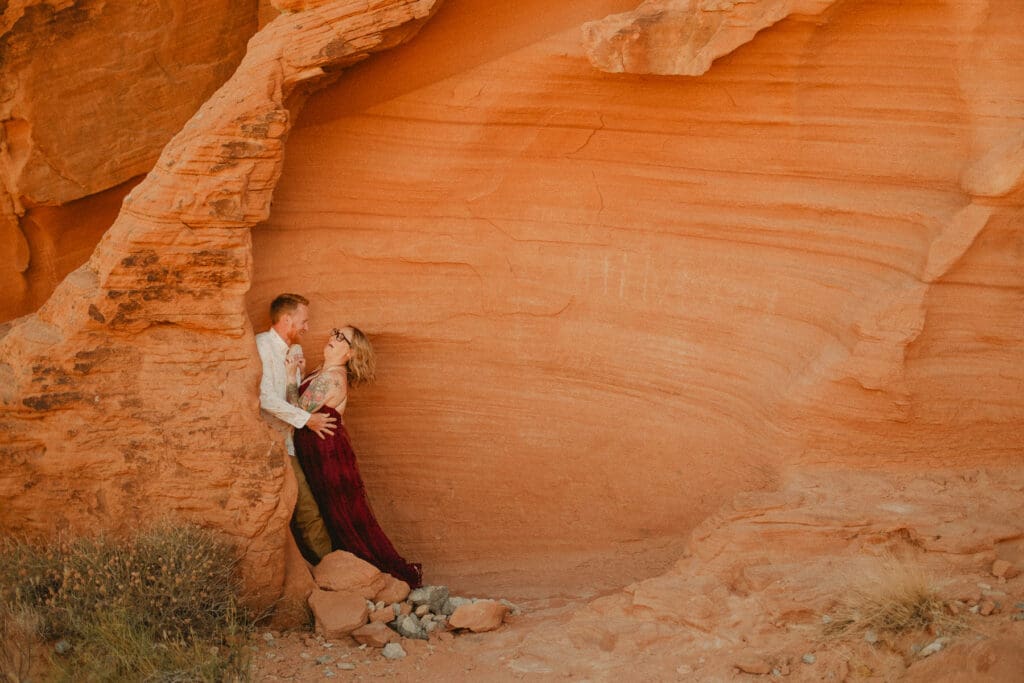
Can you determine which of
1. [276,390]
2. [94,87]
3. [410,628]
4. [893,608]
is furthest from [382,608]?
[94,87]

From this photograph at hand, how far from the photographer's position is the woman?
19.9ft

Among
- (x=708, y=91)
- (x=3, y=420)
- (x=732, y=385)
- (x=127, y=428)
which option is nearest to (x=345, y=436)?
(x=127, y=428)

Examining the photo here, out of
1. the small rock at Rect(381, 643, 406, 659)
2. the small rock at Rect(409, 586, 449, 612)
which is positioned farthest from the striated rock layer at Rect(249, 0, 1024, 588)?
the small rock at Rect(381, 643, 406, 659)

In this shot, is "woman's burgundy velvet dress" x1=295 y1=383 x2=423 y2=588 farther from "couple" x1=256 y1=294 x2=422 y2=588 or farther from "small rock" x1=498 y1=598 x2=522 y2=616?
"small rock" x1=498 y1=598 x2=522 y2=616

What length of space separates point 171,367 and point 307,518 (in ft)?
3.68

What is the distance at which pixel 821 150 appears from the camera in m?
5.63

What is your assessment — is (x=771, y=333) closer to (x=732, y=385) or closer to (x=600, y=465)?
(x=732, y=385)

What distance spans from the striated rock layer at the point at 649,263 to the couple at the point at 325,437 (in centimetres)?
20

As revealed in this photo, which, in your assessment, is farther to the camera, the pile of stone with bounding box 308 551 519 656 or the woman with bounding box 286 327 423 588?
the woman with bounding box 286 327 423 588

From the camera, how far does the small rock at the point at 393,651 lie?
539 cm

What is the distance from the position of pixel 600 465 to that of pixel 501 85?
2.15 m

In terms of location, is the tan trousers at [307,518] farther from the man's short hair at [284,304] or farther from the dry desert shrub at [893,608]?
the dry desert shrub at [893,608]

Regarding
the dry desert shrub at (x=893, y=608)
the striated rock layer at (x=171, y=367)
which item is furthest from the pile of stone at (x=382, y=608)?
the dry desert shrub at (x=893, y=608)

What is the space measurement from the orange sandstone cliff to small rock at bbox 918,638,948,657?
992 mm
